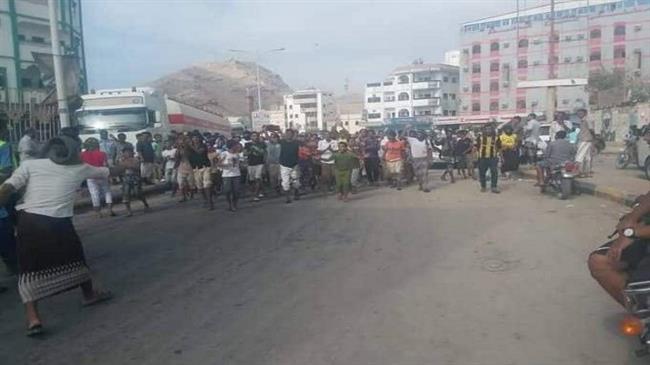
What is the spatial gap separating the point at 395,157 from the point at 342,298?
414 inches

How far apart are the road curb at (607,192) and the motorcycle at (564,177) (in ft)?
1.62

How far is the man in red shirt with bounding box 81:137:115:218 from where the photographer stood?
11009 millimetres

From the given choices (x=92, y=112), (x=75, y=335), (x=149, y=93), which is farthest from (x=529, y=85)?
(x=75, y=335)

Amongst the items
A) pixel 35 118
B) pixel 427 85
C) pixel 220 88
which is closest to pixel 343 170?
pixel 35 118

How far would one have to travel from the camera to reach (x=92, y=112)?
21359 millimetres

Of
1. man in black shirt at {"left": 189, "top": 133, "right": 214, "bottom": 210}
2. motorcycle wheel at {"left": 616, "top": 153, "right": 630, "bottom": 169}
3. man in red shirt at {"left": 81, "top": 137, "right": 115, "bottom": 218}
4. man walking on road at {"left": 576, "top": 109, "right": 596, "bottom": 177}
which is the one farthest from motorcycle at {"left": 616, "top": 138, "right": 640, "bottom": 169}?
man in red shirt at {"left": 81, "top": 137, "right": 115, "bottom": 218}

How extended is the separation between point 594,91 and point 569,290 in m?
59.2

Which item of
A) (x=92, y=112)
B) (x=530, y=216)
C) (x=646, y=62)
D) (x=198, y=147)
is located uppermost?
(x=646, y=62)

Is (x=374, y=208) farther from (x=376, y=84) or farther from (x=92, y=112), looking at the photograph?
(x=376, y=84)

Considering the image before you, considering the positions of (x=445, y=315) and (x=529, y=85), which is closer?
(x=445, y=315)

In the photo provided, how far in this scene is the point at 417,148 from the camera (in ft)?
48.9

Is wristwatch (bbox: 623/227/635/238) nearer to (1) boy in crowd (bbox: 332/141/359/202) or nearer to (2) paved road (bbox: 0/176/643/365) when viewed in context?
(2) paved road (bbox: 0/176/643/365)

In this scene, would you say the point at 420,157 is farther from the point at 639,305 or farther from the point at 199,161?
the point at 639,305

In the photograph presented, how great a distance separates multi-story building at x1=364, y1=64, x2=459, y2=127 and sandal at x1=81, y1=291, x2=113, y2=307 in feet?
282
